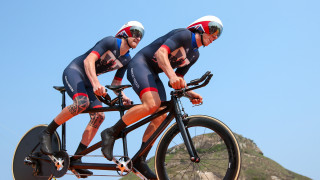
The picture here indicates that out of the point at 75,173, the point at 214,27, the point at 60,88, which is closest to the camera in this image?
the point at 214,27

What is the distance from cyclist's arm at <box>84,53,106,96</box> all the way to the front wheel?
1.28 m

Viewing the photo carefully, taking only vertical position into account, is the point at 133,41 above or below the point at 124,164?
above

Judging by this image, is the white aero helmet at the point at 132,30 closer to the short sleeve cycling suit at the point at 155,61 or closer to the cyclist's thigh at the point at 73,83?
the short sleeve cycling suit at the point at 155,61

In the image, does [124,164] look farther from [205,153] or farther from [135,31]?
[135,31]

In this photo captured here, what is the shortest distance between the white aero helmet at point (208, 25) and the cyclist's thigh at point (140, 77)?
3.36 feet

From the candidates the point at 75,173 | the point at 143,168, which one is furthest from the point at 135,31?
the point at 75,173

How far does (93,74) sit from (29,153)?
96.9 inches

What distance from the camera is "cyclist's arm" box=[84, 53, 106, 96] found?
5.68m

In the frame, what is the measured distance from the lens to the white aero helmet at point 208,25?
5.58 meters

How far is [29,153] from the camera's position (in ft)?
23.2

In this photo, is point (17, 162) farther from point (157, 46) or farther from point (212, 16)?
point (212, 16)

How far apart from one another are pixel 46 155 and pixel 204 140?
3211mm

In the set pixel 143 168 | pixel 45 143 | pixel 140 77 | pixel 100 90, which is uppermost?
pixel 140 77

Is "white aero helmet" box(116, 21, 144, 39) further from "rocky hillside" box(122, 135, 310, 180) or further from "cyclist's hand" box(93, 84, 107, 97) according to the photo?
"rocky hillside" box(122, 135, 310, 180)
